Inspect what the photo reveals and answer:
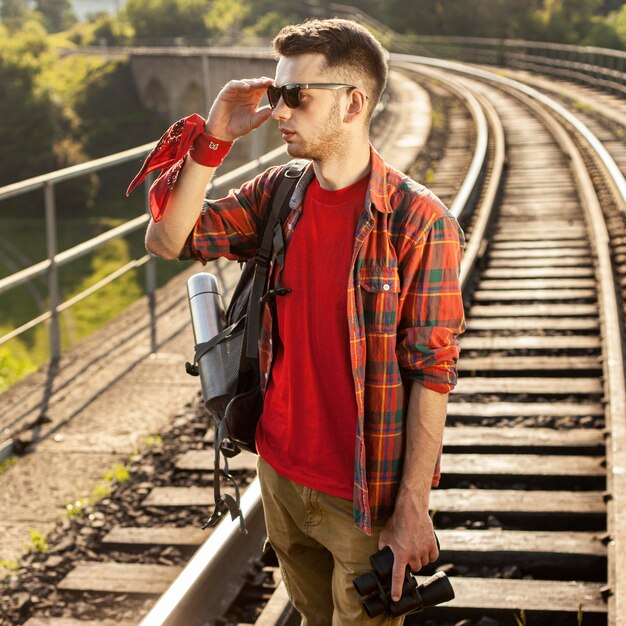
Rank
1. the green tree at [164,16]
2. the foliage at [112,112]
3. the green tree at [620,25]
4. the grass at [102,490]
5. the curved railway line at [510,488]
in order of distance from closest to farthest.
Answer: the curved railway line at [510,488] → the grass at [102,490] → the green tree at [620,25] → the foliage at [112,112] → the green tree at [164,16]

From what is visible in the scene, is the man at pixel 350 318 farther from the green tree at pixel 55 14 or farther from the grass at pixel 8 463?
the green tree at pixel 55 14

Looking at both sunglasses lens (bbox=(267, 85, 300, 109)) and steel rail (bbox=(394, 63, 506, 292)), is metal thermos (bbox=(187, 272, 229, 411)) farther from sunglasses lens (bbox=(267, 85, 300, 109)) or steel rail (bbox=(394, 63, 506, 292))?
steel rail (bbox=(394, 63, 506, 292))

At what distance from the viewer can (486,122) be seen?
17.2 m

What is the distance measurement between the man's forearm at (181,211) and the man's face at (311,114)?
0.30 meters

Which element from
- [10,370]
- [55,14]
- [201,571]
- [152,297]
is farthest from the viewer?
[55,14]

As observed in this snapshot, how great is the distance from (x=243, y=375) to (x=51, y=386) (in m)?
3.83

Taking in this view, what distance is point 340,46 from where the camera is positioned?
2.17 m

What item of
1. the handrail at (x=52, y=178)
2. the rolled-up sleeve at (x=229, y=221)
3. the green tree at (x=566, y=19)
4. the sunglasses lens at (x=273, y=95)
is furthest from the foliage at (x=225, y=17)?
the sunglasses lens at (x=273, y=95)

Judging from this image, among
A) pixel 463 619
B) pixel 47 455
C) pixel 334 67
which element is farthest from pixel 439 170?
pixel 334 67

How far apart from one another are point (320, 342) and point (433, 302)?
0.91 feet

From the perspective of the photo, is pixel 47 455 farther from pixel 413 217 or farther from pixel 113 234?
pixel 413 217

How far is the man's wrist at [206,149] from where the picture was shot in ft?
8.02

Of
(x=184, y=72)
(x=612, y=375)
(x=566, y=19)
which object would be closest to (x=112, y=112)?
(x=184, y=72)

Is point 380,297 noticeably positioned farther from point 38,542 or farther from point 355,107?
point 38,542
